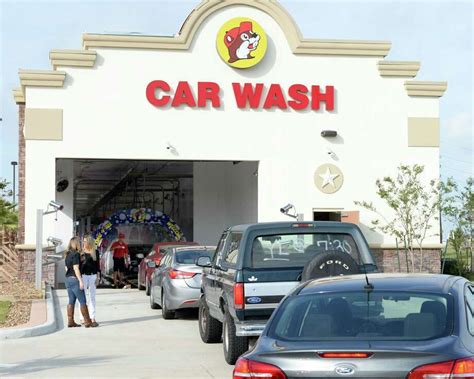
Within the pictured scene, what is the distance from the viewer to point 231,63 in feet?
92.7

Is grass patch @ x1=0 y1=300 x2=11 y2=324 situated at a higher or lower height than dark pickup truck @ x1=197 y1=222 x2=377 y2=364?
lower

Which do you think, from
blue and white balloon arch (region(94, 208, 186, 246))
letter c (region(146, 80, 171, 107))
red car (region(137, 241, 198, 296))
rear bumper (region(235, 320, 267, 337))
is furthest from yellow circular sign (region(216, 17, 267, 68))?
rear bumper (region(235, 320, 267, 337))

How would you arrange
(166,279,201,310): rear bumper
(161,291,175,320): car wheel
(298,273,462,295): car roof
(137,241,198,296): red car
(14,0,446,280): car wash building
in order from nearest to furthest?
(298,273,462,295): car roof < (166,279,201,310): rear bumper < (161,291,175,320): car wheel < (137,241,198,296): red car < (14,0,446,280): car wash building

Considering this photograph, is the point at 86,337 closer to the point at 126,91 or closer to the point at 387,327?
the point at 387,327

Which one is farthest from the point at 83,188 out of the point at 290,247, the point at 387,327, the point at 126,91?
the point at 387,327

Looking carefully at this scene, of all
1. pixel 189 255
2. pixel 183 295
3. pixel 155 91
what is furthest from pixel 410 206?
pixel 183 295

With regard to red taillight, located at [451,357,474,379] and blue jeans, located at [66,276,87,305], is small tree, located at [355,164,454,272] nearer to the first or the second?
blue jeans, located at [66,276,87,305]

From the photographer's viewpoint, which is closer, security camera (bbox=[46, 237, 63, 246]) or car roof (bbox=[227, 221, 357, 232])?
car roof (bbox=[227, 221, 357, 232])

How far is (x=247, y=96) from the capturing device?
93.0ft

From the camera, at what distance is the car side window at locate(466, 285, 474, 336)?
6743 mm

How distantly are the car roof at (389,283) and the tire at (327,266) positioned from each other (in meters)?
3.53

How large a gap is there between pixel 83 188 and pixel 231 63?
21916 millimetres

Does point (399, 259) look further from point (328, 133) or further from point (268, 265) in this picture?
point (268, 265)

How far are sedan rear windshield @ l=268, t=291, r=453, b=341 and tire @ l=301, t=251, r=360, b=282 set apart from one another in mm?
4014
